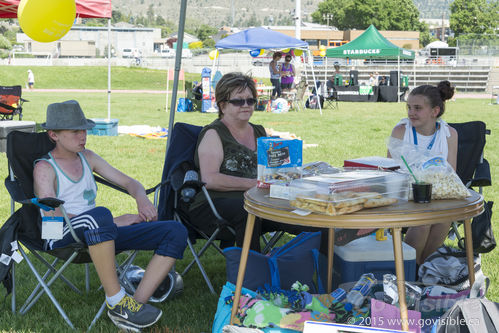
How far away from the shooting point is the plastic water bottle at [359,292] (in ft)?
8.38

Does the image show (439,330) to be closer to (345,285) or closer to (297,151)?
(345,285)

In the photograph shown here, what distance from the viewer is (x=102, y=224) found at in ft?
8.90

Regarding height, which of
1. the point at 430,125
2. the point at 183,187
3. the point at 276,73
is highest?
the point at 276,73

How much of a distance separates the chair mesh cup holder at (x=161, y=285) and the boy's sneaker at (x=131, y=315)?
0.41m

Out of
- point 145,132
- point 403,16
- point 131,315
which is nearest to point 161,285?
point 131,315

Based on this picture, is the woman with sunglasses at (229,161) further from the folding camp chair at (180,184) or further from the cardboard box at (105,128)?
the cardboard box at (105,128)

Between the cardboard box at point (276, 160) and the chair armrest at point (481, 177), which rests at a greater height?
the cardboard box at point (276, 160)

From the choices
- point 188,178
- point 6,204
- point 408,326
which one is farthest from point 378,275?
point 6,204

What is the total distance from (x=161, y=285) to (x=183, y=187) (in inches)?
21.0

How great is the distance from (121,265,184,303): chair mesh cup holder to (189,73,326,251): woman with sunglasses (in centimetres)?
31

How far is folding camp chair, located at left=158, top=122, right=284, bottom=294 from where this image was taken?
3.22m

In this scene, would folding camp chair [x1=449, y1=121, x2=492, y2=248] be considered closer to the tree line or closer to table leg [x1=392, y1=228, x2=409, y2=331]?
table leg [x1=392, y1=228, x2=409, y2=331]

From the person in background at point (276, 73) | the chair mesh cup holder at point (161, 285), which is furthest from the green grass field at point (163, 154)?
the person in background at point (276, 73)

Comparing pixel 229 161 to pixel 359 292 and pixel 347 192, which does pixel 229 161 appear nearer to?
pixel 359 292
